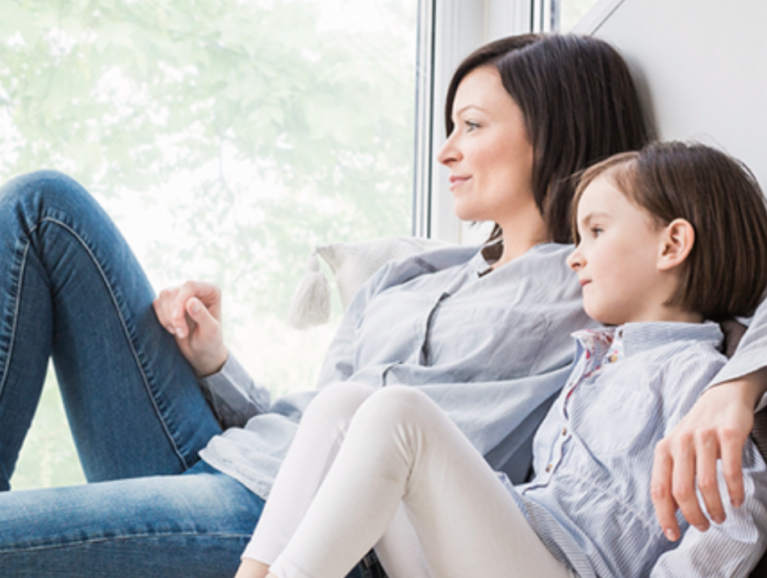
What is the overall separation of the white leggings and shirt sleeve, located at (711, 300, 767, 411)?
9.5 inches

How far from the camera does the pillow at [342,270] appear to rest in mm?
1519

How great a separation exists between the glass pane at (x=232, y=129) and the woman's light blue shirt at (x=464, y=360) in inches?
29.0

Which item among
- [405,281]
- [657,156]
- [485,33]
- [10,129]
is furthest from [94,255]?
[485,33]

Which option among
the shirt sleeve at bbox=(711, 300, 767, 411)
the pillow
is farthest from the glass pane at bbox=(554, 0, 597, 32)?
the shirt sleeve at bbox=(711, 300, 767, 411)

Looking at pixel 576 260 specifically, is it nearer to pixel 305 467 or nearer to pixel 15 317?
pixel 305 467

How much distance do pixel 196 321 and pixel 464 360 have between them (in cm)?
45

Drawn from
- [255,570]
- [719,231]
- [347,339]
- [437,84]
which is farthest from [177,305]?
[437,84]

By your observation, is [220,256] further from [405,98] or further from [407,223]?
[405,98]

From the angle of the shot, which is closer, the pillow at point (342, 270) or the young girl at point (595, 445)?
the young girl at point (595, 445)

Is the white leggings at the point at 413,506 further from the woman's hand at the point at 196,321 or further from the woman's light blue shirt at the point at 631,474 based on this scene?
the woman's hand at the point at 196,321

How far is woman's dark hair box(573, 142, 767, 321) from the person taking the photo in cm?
90

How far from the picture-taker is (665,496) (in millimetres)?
663

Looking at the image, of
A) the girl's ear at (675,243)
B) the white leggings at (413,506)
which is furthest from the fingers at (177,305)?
the girl's ear at (675,243)

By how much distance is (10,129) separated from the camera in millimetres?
1896
